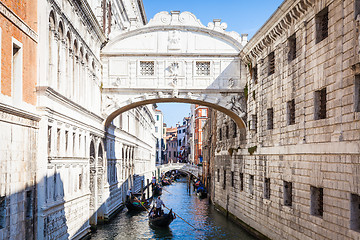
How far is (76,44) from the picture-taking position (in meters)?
14.6

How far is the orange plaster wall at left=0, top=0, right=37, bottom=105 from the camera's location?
8.90 metres

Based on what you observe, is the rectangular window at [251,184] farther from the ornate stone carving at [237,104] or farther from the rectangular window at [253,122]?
the ornate stone carving at [237,104]

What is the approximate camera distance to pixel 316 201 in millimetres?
10992

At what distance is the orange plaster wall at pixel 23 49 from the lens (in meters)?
8.90

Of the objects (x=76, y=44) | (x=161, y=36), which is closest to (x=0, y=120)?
(x=76, y=44)

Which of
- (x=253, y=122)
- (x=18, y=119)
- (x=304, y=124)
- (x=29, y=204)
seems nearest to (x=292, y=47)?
(x=304, y=124)

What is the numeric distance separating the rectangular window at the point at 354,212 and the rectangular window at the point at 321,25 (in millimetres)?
3943

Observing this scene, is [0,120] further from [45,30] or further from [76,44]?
[76,44]

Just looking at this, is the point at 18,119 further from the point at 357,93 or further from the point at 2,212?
the point at 357,93

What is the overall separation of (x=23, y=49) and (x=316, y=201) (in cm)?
764

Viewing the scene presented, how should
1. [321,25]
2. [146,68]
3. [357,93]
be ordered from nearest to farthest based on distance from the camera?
[357,93] < [321,25] < [146,68]

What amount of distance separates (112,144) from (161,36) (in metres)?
6.21

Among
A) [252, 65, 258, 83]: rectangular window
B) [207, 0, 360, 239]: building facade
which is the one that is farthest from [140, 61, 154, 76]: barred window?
[252, 65, 258, 83]: rectangular window

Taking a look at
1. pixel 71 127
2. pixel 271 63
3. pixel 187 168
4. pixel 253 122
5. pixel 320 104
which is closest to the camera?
pixel 320 104
